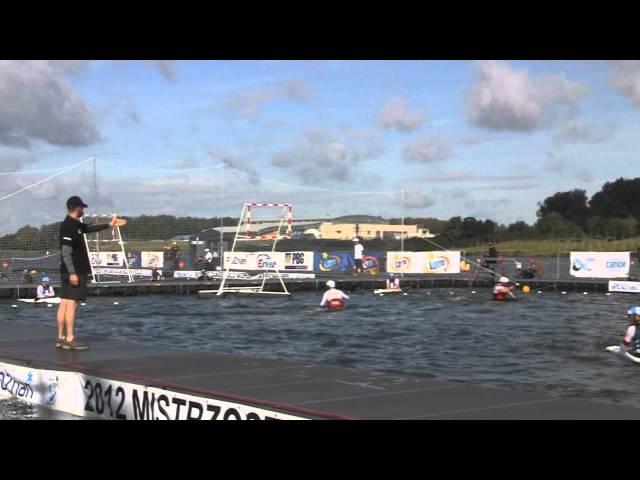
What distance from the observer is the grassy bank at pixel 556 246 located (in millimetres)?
87719

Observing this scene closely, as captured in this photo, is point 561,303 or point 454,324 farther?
point 561,303

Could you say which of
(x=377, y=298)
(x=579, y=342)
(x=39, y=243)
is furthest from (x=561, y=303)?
(x=39, y=243)

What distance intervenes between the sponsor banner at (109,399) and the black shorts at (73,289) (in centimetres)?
113

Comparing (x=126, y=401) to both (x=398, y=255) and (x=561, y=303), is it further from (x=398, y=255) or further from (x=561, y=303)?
(x=398, y=255)

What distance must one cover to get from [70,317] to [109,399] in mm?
2484

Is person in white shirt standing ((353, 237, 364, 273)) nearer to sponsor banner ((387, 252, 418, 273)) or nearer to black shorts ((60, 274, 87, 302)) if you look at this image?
sponsor banner ((387, 252, 418, 273))

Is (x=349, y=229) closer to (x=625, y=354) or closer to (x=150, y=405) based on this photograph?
(x=625, y=354)

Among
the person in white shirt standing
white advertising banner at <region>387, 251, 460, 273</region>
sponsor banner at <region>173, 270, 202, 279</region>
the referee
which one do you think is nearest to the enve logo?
white advertising banner at <region>387, 251, 460, 273</region>

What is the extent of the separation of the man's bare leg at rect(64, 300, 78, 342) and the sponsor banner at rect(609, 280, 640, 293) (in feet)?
105

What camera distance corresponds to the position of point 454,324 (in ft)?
78.4

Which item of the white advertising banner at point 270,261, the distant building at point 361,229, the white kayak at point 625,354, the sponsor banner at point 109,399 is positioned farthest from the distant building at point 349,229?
the sponsor banner at point 109,399

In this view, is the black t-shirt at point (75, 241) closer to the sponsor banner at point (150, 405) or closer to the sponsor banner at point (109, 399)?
the sponsor banner at point (109, 399)

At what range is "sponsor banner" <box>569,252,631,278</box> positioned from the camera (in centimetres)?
4003
